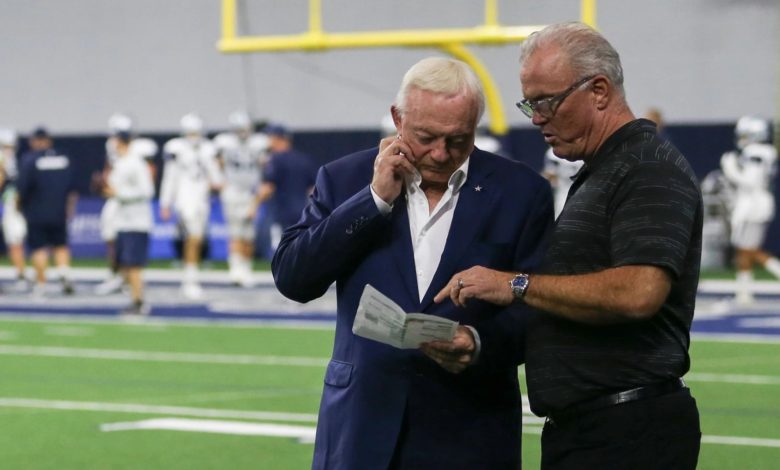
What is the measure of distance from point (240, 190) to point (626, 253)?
1784 centimetres

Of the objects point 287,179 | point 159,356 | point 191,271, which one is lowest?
point 191,271

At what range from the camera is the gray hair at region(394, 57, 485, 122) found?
4.16 m

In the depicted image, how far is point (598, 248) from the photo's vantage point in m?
3.92

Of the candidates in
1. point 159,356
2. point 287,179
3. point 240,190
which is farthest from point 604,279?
point 240,190

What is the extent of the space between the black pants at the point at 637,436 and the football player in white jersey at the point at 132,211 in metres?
12.6

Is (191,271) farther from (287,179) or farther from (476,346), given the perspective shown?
(476,346)

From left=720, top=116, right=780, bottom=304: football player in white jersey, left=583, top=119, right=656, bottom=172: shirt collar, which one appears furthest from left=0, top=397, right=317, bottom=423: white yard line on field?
left=720, top=116, right=780, bottom=304: football player in white jersey

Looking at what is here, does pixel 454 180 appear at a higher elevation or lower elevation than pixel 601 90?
lower

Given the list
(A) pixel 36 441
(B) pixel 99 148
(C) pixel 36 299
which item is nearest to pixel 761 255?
(C) pixel 36 299

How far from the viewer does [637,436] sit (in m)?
3.93

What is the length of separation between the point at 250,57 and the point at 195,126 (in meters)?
8.82

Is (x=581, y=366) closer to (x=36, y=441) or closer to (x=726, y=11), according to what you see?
(x=36, y=441)

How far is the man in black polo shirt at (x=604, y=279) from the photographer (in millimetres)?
3832

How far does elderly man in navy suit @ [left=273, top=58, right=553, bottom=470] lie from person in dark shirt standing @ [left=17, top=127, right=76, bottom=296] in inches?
591
